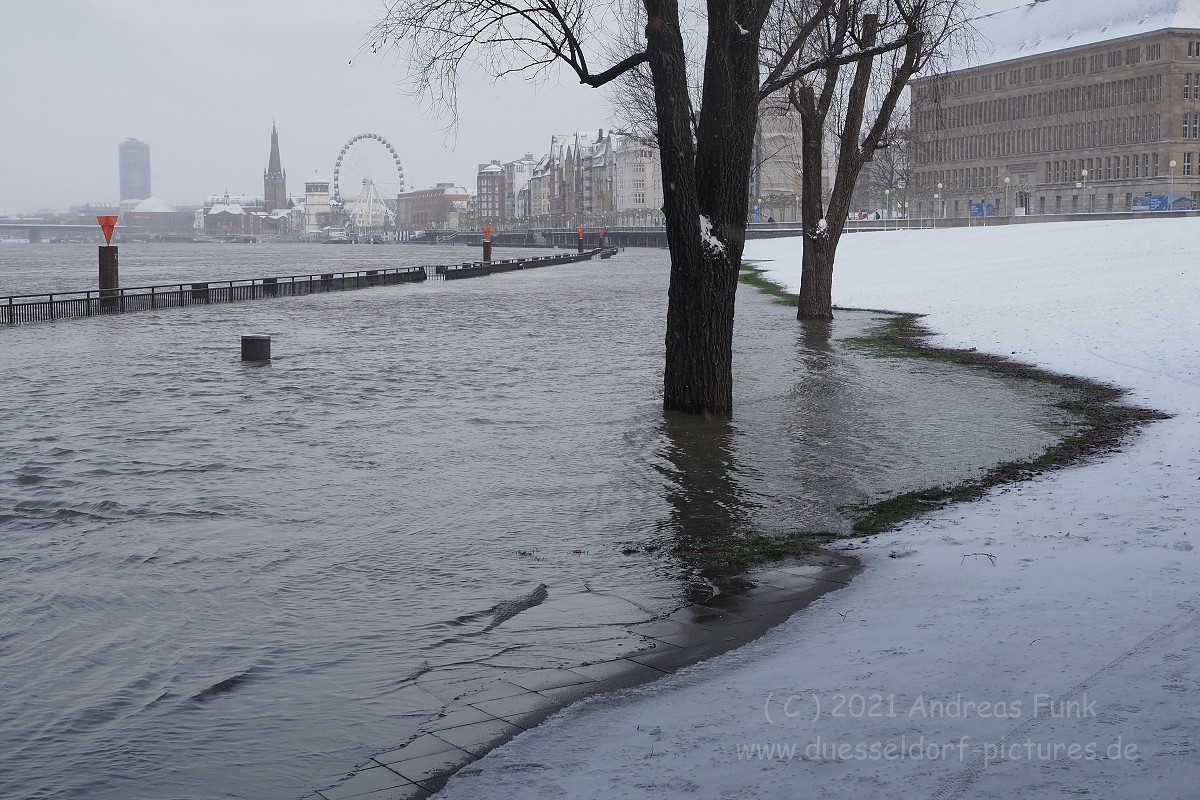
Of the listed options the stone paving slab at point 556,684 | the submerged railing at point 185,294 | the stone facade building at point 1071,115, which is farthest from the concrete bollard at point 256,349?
the stone facade building at point 1071,115

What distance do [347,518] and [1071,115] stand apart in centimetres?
12899

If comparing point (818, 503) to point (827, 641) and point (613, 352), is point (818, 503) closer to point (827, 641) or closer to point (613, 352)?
point (827, 641)

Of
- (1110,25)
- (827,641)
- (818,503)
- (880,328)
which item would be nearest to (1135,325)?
(880,328)

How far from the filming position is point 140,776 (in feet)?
16.8

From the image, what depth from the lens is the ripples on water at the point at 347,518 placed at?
5.76m

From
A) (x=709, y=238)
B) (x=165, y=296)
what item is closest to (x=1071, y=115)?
(x=165, y=296)

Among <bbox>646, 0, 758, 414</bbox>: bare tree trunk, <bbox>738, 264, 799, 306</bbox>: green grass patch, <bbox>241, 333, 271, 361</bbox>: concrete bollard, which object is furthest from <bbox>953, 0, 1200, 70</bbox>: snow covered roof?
<bbox>646, 0, 758, 414</bbox>: bare tree trunk

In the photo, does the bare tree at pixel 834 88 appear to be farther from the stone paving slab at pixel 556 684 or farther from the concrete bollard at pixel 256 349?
the stone paving slab at pixel 556 684

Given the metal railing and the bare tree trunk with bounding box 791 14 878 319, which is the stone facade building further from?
the bare tree trunk with bounding box 791 14 878 319

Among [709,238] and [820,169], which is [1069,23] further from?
[709,238]

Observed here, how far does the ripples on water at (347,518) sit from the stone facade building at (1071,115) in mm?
90768

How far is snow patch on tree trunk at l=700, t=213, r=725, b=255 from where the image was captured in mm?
14057

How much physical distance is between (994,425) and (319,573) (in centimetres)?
860

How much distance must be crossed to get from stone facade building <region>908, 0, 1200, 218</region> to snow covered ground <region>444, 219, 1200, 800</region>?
322ft
